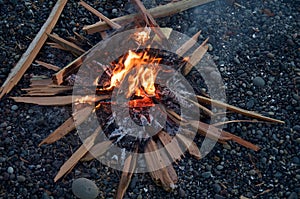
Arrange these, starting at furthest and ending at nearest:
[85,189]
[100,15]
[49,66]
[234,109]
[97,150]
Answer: [100,15], [49,66], [234,109], [97,150], [85,189]

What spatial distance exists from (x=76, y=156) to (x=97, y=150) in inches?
3.9

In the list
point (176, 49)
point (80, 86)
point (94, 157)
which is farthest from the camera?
point (176, 49)

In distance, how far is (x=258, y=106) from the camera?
2.48 metres

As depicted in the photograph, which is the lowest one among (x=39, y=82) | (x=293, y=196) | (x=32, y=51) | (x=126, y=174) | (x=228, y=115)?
(x=293, y=196)

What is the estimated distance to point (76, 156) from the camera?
2.27 metres

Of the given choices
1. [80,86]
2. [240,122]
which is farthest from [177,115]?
[80,86]

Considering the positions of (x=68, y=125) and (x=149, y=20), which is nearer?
(x=68, y=125)

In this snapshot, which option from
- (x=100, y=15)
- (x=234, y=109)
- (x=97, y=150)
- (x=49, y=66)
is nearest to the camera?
(x=97, y=150)

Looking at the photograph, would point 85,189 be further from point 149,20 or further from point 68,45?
point 149,20

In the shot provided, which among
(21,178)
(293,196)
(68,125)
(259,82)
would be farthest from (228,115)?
(21,178)

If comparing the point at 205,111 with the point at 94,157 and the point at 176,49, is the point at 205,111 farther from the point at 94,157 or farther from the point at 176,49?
the point at 94,157

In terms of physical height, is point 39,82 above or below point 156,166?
above

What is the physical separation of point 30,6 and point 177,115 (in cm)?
104

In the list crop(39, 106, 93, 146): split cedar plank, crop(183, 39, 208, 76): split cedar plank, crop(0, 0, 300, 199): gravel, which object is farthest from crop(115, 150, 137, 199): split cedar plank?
crop(183, 39, 208, 76): split cedar plank
